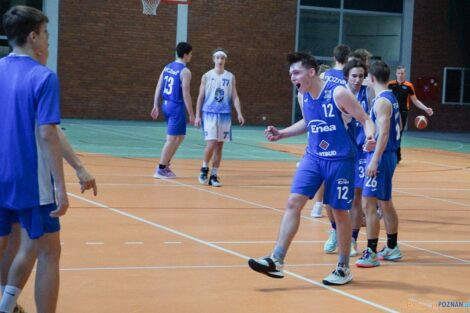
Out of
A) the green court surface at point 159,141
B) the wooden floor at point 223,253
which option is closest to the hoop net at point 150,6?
the green court surface at point 159,141

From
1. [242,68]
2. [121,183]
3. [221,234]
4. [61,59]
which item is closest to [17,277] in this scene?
[221,234]

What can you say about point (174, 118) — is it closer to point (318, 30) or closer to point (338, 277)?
point (338, 277)

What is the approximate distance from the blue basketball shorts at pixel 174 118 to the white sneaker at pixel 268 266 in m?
7.99

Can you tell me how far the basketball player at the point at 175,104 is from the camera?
597 inches

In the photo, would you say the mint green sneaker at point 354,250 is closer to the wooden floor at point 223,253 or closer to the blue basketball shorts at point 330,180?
the wooden floor at point 223,253

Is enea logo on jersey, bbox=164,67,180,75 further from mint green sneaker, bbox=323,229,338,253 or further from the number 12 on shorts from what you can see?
the number 12 on shorts

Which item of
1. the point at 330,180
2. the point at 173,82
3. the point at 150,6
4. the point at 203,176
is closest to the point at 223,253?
the point at 330,180

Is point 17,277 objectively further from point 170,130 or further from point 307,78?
point 170,130

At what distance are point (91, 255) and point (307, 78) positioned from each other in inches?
104

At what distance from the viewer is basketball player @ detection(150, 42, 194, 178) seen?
15.2 m

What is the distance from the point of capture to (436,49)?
115 feet

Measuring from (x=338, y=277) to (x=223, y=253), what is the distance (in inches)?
63.2

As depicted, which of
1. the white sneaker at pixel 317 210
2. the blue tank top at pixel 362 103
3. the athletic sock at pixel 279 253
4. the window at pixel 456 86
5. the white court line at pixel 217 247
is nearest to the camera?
the white court line at pixel 217 247

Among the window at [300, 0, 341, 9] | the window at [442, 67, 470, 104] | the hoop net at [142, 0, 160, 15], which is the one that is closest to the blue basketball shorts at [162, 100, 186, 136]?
the hoop net at [142, 0, 160, 15]
